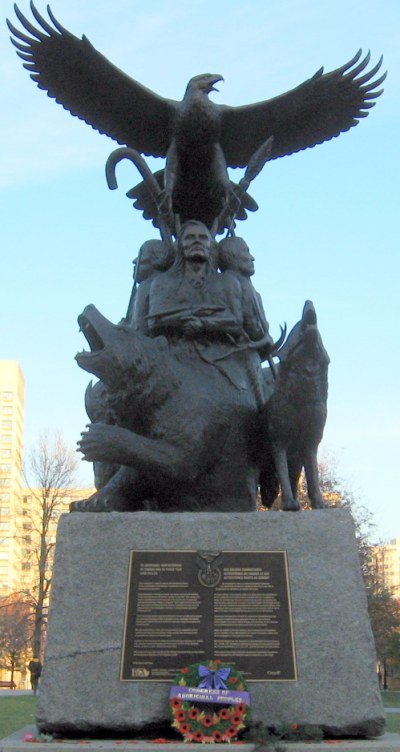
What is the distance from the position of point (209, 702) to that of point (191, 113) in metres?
4.61

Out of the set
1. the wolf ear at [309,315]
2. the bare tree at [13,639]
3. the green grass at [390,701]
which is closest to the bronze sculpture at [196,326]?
the wolf ear at [309,315]

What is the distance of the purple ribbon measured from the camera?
13.4 feet

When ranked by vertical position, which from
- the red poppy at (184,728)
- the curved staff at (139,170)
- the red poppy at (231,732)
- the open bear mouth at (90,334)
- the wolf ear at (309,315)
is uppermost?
the curved staff at (139,170)

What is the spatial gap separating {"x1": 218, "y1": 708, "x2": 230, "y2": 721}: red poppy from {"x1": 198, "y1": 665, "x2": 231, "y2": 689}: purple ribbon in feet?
0.37

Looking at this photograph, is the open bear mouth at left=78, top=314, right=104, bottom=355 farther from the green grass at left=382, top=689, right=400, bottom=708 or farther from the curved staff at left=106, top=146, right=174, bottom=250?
the green grass at left=382, top=689, right=400, bottom=708

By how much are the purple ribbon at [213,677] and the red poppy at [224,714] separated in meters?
0.11

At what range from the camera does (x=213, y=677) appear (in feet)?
13.5

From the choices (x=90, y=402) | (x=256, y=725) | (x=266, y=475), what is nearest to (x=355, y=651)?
(x=256, y=725)

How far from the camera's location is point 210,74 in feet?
22.0

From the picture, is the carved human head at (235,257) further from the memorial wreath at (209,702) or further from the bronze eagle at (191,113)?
the memorial wreath at (209,702)

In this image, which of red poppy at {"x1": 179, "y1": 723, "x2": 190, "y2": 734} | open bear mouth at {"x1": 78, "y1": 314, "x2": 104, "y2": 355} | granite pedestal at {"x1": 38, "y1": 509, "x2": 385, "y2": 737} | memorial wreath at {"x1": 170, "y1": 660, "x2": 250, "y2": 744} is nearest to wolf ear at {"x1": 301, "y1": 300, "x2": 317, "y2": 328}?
granite pedestal at {"x1": 38, "y1": 509, "x2": 385, "y2": 737}

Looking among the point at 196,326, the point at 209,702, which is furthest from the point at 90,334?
the point at 209,702

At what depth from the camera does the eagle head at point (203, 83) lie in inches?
→ 263

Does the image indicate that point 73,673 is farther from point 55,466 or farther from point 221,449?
point 55,466
